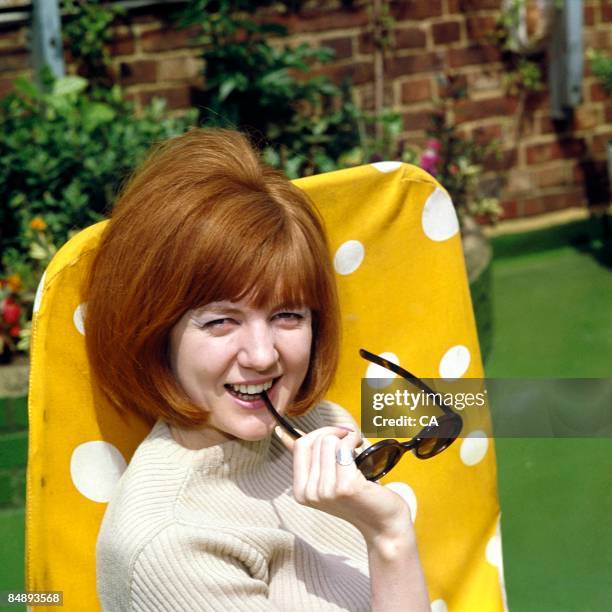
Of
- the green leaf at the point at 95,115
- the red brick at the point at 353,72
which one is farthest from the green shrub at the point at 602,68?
the green leaf at the point at 95,115

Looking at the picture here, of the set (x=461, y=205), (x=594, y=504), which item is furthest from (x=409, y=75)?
(x=594, y=504)

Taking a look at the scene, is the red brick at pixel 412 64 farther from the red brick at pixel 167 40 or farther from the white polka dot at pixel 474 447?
the white polka dot at pixel 474 447

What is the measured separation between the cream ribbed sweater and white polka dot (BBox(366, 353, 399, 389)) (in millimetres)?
303

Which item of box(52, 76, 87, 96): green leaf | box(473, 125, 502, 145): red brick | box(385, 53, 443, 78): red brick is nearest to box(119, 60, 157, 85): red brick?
box(52, 76, 87, 96): green leaf

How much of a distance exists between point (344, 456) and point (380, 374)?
608 mm

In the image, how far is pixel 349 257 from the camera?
195 centimetres

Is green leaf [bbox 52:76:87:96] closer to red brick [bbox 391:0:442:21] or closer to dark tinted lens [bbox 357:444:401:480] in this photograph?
red brick [bbox 391:0:442:21]

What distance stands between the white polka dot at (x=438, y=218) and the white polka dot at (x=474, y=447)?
0.38 m

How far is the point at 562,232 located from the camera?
5562 millimetres

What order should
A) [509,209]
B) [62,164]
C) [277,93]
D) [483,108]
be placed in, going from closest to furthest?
[62,164] → [277,93] → [483,108] → [509,209]

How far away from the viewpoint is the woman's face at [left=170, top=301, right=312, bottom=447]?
1.54m

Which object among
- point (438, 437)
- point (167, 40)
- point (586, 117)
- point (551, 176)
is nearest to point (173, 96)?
point (167, 40)

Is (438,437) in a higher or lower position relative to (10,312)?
higher

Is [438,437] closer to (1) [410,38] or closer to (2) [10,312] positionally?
(2) [10,312]
